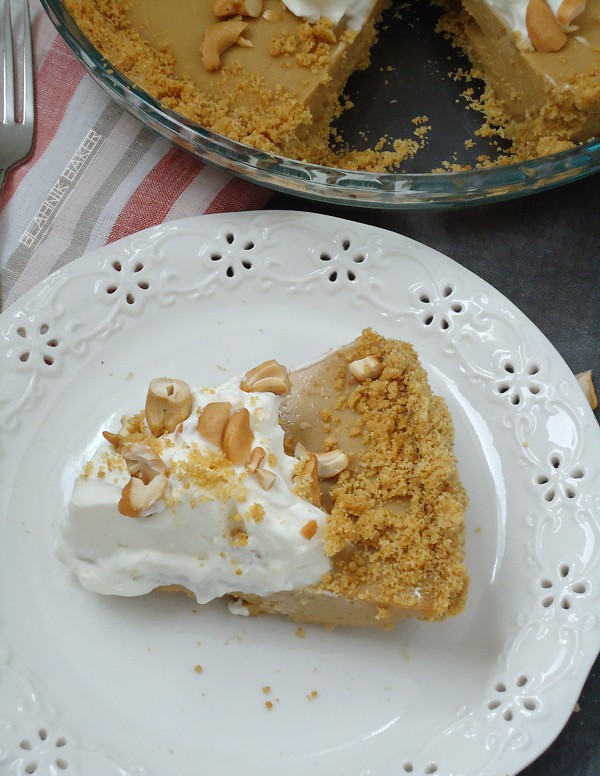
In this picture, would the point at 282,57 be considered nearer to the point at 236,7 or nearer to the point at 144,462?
the point at 236,7

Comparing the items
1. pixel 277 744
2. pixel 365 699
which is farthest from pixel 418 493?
pixel 277 744

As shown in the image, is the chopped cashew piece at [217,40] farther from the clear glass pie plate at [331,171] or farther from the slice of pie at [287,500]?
the slice of pie at [287,500]

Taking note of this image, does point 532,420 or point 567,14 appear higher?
point 567,14

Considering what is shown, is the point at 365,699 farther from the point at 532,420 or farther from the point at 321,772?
the point at 532,420

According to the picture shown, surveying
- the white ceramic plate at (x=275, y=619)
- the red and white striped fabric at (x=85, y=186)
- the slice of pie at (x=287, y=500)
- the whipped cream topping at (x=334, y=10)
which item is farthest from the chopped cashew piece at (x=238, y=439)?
the whipped cream topping at (x=334, y=10)

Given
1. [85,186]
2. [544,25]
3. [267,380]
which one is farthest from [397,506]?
[544,25]

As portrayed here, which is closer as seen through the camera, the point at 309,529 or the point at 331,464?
the point at 309,529

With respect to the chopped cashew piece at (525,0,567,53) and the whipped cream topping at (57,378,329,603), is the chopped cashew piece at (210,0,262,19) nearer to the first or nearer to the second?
the chopped cashew piece at (525,0,567,53)
